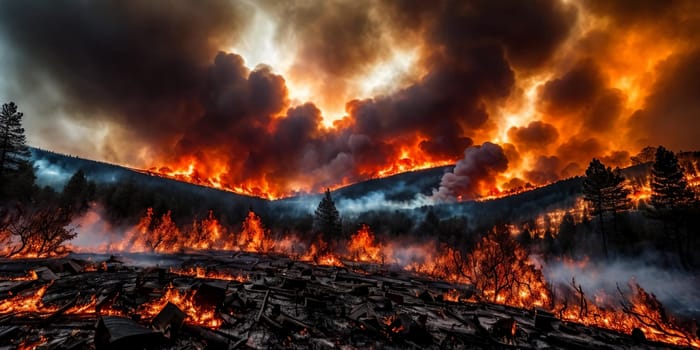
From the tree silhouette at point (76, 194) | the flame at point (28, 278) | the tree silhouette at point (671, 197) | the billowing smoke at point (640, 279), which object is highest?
the tree silhouette at point (671, 197)

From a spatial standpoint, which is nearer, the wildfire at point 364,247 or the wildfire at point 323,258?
the wildfire at point 323,258

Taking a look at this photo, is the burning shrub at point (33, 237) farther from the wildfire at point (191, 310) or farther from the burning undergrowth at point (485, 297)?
the wildfire at point (191, 310)

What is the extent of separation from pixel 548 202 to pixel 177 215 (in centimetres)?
15383

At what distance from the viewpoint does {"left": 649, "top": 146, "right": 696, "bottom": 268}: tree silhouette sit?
47875mm

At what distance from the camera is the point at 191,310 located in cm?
1206

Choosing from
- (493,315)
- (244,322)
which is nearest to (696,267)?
(493,315)

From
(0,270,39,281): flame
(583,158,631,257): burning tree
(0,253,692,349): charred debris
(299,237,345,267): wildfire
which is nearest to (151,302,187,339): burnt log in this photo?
(0,253,692,349): charred debris

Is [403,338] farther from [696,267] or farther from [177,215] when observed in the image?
[177,215]

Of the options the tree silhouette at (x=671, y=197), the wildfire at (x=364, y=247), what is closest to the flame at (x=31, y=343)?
the wildfire at (x=364, y=247)

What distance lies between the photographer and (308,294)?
17.5 metres

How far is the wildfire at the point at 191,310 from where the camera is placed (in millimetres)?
11206

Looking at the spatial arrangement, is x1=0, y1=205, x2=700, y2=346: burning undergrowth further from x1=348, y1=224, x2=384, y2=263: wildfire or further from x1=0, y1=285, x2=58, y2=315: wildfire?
x1=348, y1=224, x2=384, y2=263: wildfire

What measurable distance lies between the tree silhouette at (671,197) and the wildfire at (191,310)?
226ft

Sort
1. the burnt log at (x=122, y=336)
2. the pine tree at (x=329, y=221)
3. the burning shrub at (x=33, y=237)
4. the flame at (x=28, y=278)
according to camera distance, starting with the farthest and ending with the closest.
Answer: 1. the pine tree at (x=329, y=221)
2. the burning shrub at (x=33, y=237)
3. the flame at (x=28, y=278)
4. the burnt log at (x=122, y=336)
